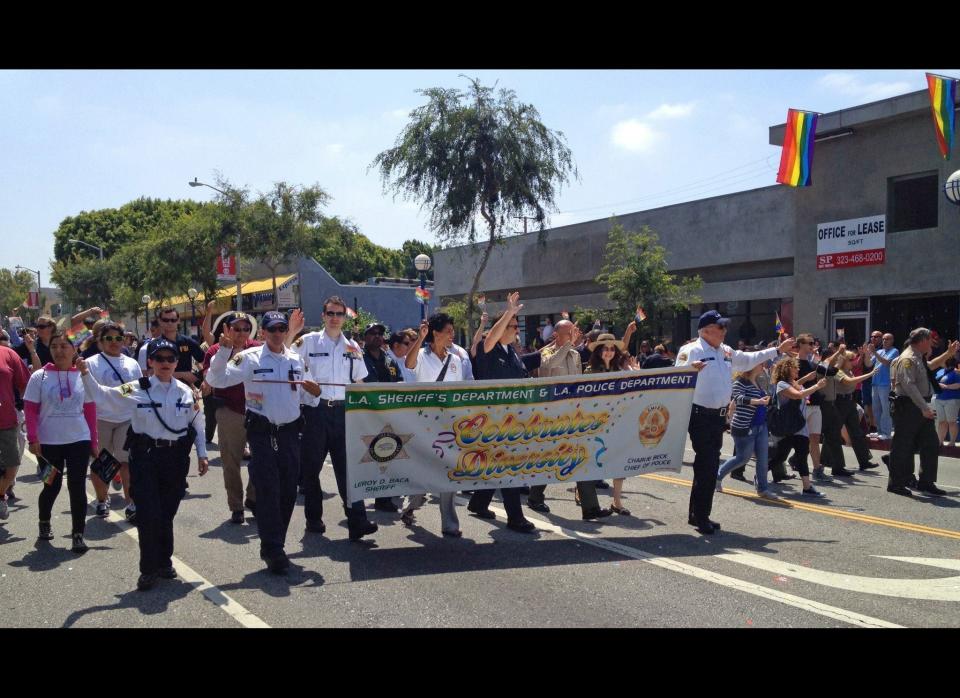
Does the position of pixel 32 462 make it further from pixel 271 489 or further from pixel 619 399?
pixel 619 399

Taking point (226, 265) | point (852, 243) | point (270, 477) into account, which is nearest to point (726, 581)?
point (270, 477)

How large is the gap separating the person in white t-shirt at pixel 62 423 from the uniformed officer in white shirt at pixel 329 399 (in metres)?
1.90

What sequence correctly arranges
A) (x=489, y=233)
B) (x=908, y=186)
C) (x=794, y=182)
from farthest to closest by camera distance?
(x=489, y=233)
(x=794, y=182)
(x=908, y=186)

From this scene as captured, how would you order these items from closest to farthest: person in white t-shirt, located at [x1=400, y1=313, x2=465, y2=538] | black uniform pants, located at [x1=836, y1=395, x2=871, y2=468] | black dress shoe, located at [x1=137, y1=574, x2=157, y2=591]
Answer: black dress shoe, located at [x1=137, y1=574, x2=157, y2=591] < person in white t-shirt, located at [x1=400, y1=313, x2=465, y2=538] < black uniform pants, located at [x1=836, y1=395, x2=871, y2=468]

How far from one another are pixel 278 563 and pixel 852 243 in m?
20.6

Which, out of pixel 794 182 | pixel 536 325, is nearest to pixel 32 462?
pixel 794 182

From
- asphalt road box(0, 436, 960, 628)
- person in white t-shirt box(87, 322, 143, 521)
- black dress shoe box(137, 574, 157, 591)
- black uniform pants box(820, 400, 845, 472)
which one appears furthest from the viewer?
black uniform pants box(820, 400, 845, 472)

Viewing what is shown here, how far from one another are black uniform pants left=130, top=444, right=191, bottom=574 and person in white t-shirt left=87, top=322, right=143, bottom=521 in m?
2.34

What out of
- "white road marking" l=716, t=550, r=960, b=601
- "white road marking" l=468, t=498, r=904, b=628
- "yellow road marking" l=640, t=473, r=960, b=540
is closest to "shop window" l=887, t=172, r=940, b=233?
"yellow road marking" l=640, t=473, r=960, b=540

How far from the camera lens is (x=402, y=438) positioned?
6887 millimetres

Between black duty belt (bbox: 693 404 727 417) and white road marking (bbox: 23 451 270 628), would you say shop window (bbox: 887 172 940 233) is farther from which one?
white road marking (bbox: 23 451 270 628)

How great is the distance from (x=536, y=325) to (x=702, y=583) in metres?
29.7

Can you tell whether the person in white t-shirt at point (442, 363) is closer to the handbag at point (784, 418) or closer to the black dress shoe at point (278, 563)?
the black dress shoe at point (278, 563)

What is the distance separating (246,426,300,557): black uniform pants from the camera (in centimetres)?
609
